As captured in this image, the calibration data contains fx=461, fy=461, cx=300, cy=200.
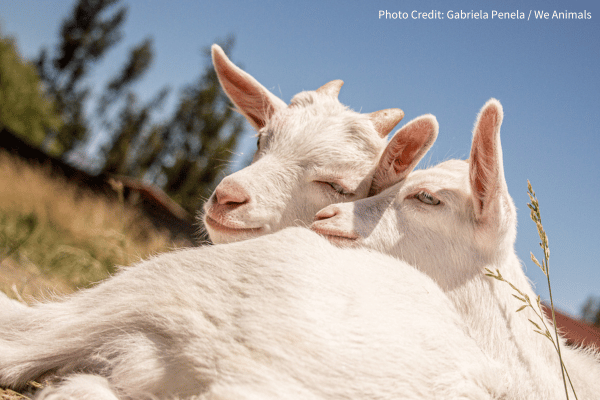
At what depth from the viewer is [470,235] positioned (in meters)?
2.56

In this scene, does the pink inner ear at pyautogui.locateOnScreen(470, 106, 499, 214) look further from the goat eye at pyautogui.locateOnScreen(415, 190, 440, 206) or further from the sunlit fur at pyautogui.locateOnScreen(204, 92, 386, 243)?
the sunlit fur at pyautogui.locateOnScreen(204, 92, 386, 243)

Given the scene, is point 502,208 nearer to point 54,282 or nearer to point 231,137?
point 54,282

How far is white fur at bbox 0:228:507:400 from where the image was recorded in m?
1.42

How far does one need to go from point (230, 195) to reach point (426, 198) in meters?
1.13

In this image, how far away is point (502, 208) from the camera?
247 cm

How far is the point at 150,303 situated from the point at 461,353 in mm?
1115

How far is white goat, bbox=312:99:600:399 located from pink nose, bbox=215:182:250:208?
0.46 meters

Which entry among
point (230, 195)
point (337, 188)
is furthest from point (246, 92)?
point (230, 195)

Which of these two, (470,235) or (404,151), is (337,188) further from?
(470,235)

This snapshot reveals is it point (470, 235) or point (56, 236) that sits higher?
point (470, 235)

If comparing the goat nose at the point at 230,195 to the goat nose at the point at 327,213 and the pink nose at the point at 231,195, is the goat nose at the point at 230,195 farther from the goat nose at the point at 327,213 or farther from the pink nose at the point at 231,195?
the goat nose at the point at 327,213

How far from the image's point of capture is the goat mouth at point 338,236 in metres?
2.42

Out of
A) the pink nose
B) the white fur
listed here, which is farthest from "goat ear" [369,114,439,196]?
the white fur

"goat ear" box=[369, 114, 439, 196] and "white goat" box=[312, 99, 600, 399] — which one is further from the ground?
"goat ear" box=[369, 114, 439, 196]
